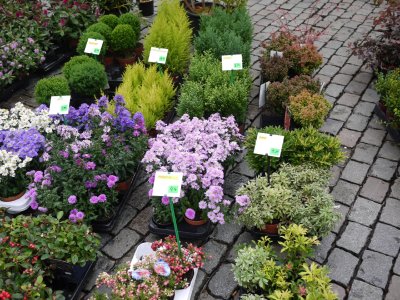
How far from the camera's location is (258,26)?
717 cm

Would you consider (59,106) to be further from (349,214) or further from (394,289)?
(394,289)

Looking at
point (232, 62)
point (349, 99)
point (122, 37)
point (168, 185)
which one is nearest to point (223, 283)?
point (168, 185)

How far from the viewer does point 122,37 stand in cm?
566

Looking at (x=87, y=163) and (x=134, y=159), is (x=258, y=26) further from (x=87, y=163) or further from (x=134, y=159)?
(x=87, y=163)

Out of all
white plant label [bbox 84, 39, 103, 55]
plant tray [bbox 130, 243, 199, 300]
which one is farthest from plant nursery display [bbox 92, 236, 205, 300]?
white plant label [bbox 84, 39, 103, 55]

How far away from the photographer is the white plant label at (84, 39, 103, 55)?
204 inches

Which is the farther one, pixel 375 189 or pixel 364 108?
pixel 364 108

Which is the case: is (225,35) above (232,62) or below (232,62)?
below

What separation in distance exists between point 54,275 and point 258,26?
5.50m

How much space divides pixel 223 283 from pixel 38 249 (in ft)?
4.88

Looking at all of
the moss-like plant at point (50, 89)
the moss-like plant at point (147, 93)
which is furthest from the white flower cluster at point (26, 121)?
the moss-like plant at point (147, 93)

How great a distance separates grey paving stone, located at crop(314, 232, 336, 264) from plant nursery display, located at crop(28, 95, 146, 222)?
1.86 m

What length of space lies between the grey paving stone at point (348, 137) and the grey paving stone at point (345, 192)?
650 mm

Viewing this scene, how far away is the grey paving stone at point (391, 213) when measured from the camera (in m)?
3.86
